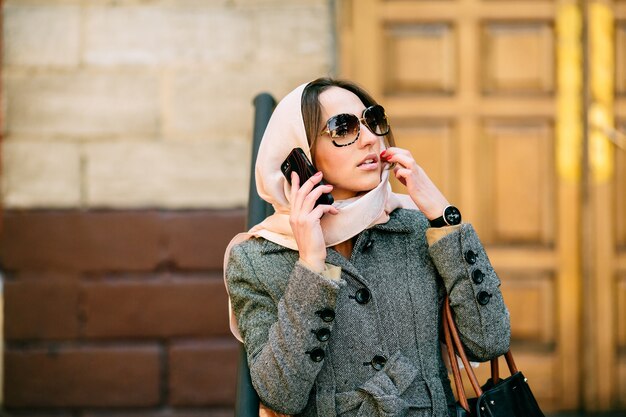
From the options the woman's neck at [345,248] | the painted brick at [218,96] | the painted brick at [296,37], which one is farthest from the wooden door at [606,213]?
the woman's neck at [345,248]

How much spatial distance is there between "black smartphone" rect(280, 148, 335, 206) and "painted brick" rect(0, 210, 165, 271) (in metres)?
2.19

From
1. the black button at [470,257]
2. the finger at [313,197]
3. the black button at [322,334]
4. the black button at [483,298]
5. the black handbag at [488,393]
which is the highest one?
the finger at [313,197]

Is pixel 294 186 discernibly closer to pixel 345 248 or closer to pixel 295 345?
pixel 345 248

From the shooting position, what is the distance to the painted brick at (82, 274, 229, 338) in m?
3.95

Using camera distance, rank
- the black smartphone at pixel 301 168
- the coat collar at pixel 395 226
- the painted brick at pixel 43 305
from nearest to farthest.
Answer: the black smartphone at pixel 301 168
the coat collar at pixel 395 226
the painted brick at pixel 43 305

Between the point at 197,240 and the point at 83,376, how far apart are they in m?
0.88

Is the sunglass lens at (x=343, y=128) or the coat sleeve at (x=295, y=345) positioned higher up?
the sunglass lens at (x=343, y=128)

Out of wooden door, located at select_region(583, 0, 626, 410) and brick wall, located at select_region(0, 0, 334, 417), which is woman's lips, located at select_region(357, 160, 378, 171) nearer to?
brick wall, located at select_region(0, 0, 334, 417)

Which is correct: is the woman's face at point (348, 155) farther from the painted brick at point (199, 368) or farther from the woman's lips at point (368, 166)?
the painted brick at point (199, 368)

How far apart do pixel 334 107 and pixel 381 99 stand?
7.74ft

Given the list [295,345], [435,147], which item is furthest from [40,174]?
[295,345]

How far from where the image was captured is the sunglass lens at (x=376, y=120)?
1923mm

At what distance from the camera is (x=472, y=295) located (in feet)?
6.20

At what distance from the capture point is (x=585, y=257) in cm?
424
